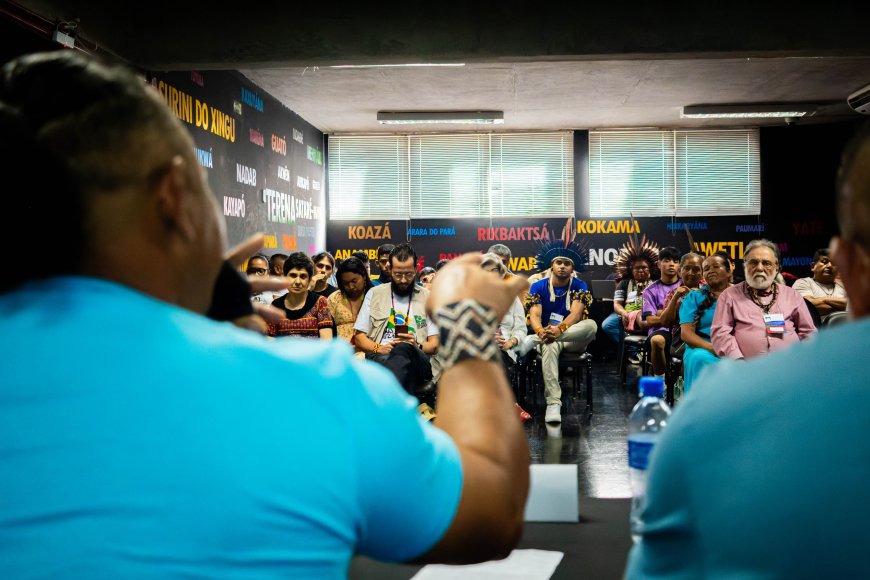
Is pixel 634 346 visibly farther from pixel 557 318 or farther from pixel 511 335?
pixel 511 335

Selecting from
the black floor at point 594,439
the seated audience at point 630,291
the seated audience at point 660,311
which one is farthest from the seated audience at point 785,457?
the seated audience at point 630,291

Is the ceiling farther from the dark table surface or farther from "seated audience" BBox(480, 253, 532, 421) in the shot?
the dark table surface

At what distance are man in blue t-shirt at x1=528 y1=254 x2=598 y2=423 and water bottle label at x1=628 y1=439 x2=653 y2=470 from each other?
174 inches

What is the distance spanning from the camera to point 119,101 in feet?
1.81

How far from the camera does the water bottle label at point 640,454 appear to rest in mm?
1285

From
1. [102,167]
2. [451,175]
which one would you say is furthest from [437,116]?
[102,167]

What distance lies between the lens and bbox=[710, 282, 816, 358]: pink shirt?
168 inches

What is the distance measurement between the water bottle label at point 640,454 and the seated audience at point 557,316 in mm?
4431

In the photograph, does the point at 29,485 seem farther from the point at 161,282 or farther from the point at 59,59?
the point at 59,59

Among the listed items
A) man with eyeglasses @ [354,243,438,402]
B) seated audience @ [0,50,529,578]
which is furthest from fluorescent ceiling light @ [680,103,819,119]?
seated audience @ [0,50,529,578]

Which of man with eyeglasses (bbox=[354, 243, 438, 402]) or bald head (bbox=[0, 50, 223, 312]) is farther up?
bald head (bbox=[0, 50, 223, 312])

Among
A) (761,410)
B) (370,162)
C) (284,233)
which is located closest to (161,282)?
(761,410)

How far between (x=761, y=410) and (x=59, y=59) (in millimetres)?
631

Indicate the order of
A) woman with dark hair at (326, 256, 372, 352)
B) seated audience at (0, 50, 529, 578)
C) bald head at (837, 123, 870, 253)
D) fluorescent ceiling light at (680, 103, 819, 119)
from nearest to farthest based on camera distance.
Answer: seated audience at (0, 50, 529, 578), bald head at (837, 123, 870, 253), woman with dark hair at (326, 256, 372, 352), fluorescent ceiling light at (680, 103, 819, 119)
